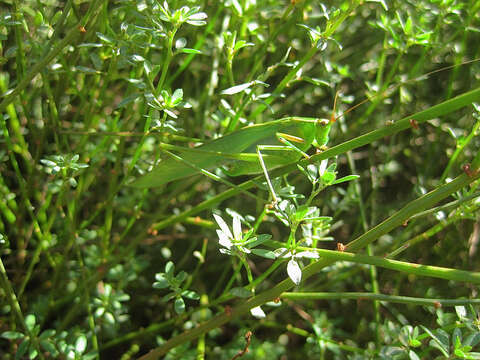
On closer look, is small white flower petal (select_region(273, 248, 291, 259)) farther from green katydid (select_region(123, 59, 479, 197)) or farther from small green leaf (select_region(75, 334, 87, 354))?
small green leaf (select_region(75, 334, 87, 354))

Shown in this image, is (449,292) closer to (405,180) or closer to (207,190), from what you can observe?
(405,180)

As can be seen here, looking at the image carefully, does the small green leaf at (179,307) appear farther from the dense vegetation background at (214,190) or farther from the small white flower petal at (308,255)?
the small white flower petal at (308,255)

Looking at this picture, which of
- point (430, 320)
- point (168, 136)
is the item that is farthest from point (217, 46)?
point (430, 320)

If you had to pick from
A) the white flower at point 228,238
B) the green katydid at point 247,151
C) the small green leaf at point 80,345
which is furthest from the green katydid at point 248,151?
the small green leaf at point 80,345

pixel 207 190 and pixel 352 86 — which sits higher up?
pixel 352 86

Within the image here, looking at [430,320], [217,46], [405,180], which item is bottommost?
[405,180]

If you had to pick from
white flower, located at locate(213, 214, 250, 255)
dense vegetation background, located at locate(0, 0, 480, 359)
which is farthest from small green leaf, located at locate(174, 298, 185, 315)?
white flower, located at locate(213, 214, 250, 255)
